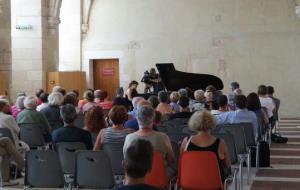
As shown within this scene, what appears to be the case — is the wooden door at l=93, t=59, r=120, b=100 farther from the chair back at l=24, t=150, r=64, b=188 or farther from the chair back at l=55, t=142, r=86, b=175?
the chair back at l=24, t=150, r=64, b=188

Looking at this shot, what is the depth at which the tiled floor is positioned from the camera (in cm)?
677

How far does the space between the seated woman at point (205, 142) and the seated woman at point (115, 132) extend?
2.73ft

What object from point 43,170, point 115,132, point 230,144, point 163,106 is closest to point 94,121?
point 115,132

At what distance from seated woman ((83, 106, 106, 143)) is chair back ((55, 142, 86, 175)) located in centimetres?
55

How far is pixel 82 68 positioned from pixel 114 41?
4.61 feet

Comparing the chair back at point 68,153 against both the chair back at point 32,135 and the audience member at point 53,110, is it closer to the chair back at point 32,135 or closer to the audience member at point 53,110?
the chair back at point 32,135

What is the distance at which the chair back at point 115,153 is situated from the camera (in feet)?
16.7

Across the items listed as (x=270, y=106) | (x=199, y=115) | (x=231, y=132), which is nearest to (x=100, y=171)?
(x=199, y=115)

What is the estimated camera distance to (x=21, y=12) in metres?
14.2

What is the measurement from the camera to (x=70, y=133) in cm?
568

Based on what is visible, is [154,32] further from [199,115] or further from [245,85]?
[199,115]

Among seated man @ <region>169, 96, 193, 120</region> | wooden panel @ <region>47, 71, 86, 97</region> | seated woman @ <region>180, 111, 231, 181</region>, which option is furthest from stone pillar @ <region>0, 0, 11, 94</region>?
seated woman @ <region>180, 111, 231, 181</region>

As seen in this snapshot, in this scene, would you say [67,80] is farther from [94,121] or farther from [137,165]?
[137,165]

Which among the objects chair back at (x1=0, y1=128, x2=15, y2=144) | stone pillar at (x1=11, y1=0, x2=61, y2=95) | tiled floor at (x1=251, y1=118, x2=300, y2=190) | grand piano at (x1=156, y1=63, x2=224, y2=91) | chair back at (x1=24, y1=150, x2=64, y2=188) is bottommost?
tiled floor at (x1=251, y1=118, x2=300, y2=190)
